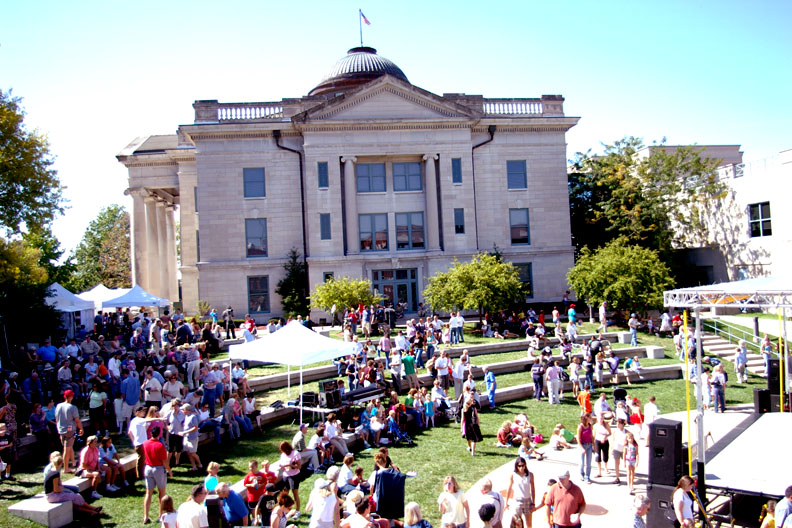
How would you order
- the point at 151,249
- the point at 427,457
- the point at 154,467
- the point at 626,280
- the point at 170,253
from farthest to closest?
the point at 170,253, the point at 151,249, the point at 626,280, the point at 427,457, the point at 154,467

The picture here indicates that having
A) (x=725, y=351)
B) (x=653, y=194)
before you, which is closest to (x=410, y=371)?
(x=725, y=351)

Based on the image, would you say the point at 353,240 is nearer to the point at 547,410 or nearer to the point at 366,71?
the point at 366,71

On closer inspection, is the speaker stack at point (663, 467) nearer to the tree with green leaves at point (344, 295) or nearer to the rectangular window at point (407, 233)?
the tree with green leaves at point (344, 295)

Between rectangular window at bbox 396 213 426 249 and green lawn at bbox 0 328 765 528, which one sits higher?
rectangular window at bbox 396 213 426 249

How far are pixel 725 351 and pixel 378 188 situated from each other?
21.1 m

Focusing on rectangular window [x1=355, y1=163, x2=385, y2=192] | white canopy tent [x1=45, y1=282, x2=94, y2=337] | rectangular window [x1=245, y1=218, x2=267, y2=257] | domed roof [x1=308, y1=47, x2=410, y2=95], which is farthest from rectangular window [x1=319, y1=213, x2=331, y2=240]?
A: white canopy tent [x1=45, y1=282, x2=94, y2=337]

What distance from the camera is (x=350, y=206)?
37.5m

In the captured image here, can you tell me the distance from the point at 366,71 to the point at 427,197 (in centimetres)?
1181

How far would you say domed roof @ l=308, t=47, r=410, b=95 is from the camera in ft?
141

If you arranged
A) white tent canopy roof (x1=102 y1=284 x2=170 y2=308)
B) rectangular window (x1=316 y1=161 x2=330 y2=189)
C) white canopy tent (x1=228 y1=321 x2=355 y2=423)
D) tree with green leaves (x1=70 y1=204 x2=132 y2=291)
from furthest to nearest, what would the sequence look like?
tree with green leaves (x1=70 y1=204 x2=132 y2=291) → rectangular window (x1=316 y1=161 x2=330 y2=189) → white tent canopy roof (x1=102 y1=284 x2=170 y2=308) → white canopy tent (x1=228 y1=321 x2=355 y2=423)

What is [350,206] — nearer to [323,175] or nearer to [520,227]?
[323,175]

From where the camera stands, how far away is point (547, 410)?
19.6 metres

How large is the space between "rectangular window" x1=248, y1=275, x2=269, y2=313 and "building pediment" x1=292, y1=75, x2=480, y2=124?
9.88 m

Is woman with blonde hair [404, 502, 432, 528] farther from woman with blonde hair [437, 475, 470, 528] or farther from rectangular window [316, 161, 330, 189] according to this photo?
rectangular window [316, 161, 330, 189]
